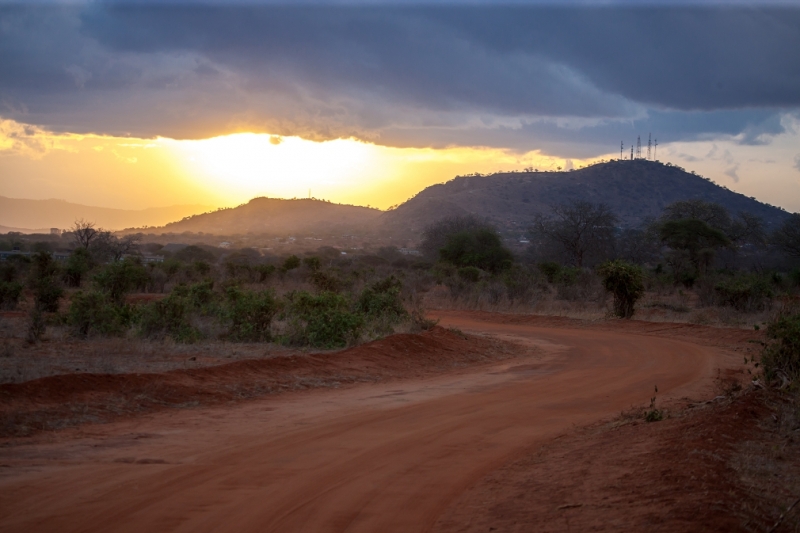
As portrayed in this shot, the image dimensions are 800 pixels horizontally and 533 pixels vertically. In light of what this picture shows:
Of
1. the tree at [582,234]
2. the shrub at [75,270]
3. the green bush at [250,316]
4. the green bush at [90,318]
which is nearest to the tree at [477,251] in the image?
the tree at [582,234]

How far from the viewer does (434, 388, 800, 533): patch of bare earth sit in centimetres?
503

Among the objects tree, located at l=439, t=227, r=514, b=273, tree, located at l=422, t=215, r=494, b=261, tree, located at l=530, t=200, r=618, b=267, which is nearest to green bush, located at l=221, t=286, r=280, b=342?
tree, located at l=439, t=227, r=514, b=273

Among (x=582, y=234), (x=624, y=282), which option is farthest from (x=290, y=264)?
(x=582, y=234)

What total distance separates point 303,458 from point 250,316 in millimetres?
10927

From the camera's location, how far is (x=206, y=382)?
1125 cm

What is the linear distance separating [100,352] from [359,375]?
208 inches

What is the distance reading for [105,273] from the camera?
70.6ft

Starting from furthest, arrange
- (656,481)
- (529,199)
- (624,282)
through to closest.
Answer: (529,199)
(624,282)
(656,481)

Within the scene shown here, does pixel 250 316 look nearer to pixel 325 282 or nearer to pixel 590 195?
pixel 325 282

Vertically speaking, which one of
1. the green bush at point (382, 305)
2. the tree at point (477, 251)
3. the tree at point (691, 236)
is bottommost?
the green bush at point (382, 305)

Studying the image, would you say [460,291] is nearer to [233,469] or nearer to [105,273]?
[105,273]

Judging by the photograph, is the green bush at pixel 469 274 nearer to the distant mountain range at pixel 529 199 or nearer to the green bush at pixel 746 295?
the green bush at pixel 746 295

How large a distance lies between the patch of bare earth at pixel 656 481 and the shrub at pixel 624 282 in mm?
18637

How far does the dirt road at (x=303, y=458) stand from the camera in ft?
18.7
